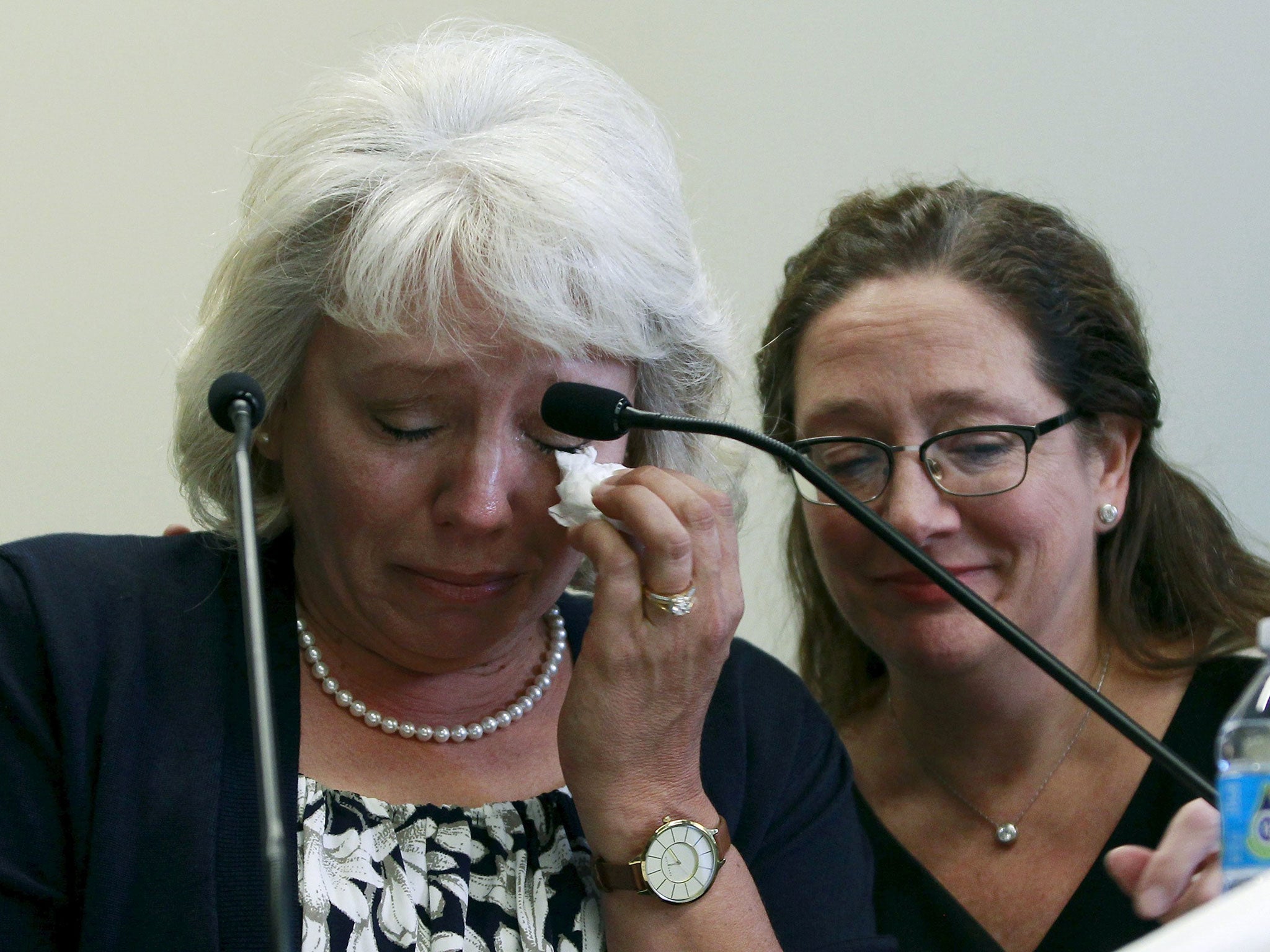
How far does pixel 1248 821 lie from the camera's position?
2.44 feet

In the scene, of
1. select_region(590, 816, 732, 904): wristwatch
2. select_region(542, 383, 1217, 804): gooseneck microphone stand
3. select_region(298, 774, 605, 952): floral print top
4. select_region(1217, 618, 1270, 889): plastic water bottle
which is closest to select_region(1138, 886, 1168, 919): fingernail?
select_region(542, 383, 1217, 804): gooseneck microphone stand

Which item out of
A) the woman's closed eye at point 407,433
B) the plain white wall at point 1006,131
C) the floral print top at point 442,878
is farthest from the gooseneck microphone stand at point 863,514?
the plain white wall at point 1006,131

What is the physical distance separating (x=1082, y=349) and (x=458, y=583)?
33.7 inches

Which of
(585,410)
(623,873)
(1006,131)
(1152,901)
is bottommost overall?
(623,873)

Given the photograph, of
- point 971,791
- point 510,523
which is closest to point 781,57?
point 971,791

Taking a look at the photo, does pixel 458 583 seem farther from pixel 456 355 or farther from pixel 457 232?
pixel 457 232

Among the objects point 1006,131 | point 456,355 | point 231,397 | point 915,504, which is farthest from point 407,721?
point 1006,131

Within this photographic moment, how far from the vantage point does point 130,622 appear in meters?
1.27

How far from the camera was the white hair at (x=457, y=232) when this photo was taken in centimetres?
122

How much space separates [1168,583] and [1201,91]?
48.3 inches

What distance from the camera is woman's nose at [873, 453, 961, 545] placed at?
1546 millimetres

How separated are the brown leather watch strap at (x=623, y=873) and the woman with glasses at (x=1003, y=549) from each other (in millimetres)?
510

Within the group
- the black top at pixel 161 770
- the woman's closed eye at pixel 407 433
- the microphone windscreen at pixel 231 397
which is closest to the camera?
the microphone windscreen at pixel 231 397

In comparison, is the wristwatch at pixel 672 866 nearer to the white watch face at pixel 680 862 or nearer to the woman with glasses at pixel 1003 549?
the white watch face at pixel 680 862
